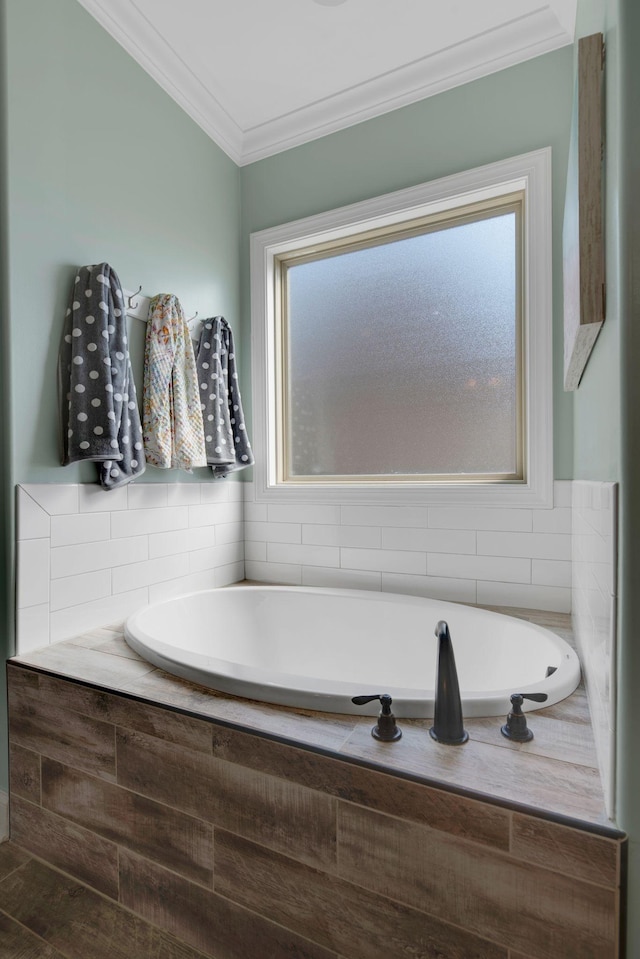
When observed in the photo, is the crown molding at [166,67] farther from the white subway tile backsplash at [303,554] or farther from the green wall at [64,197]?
the white subway tile backsplash at [303,554]

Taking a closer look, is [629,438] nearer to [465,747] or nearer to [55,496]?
[465,747]

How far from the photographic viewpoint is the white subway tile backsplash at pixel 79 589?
174 centimetres

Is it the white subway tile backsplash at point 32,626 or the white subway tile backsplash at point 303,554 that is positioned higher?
the white subway tile backsplash at point 303,554

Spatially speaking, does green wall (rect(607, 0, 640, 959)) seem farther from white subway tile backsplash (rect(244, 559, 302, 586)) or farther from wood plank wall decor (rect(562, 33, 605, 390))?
white subway tile backsplash (rect(244, 559, 302, 586))

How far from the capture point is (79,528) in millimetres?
1805

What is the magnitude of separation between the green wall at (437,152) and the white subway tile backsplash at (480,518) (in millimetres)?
224

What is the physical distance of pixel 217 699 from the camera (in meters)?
1.28

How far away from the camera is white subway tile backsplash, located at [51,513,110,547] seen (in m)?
1.73

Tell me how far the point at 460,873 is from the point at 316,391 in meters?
2.07

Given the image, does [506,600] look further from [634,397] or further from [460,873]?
[634,397]

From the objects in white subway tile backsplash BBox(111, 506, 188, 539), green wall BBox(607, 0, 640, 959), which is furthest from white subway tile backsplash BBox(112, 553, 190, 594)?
green wall BBox(607, 0, 640, 959)

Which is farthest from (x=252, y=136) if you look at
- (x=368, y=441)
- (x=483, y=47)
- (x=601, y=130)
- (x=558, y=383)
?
(x=601, y=130)

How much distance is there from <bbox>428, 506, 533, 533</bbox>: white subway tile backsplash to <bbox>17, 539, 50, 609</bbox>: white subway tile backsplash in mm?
1470

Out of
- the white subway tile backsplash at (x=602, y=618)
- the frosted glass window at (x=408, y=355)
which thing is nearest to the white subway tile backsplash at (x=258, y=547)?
the frosted glass window at (x=408, y=355)
